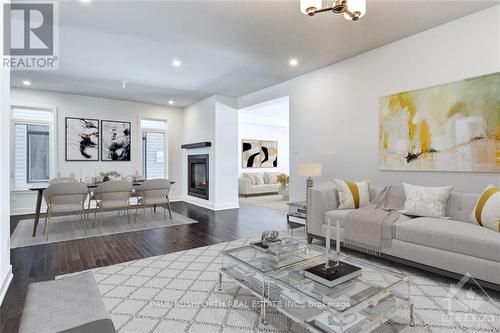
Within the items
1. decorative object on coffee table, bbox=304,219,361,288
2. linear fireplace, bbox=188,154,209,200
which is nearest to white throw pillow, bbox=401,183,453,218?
decorative object on coffee table, bbox=304,219,361,288

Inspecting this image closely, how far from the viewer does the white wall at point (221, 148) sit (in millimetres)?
6680

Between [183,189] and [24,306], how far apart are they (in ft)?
20.1

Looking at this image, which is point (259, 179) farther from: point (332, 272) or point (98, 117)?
point (332, 272)

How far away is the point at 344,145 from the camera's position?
443cm

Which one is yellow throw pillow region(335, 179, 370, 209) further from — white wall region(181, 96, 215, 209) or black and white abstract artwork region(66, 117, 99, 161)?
black and white abstract artwork region(66, 117, 99, 161)

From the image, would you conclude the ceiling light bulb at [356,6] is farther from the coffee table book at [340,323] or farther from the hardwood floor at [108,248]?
the hardwood floor at [108,248]

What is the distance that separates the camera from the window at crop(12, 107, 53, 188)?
607 centimetres

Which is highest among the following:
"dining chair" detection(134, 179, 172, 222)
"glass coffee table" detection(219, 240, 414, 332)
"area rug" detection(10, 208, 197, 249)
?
"dining chair" detection(134, 179, 172, 222)

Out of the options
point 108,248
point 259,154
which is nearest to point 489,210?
point 108,248

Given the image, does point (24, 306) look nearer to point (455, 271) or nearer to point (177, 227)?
point (177, 227)

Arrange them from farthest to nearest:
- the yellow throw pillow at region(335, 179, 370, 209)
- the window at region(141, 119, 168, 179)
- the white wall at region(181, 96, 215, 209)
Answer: the window at region(141, 119, 168, 179) < the white wall at region(181, 96, 215, 209) < the yellow throw pillow at region(335, 179, 370, 209)

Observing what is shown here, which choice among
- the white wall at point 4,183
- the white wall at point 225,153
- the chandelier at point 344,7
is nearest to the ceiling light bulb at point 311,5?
the chandelier at point 344,7

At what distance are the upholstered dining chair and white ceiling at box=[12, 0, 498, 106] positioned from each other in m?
2.08

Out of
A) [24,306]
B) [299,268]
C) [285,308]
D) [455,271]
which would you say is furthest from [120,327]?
[455,271]
